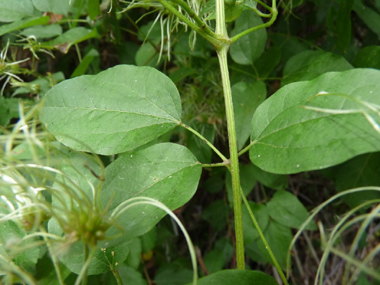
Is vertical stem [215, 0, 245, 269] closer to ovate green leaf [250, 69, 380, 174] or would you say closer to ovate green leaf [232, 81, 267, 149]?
ovate green leaf [250, 69, 380, 174]

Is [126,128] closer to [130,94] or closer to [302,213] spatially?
[130,94]

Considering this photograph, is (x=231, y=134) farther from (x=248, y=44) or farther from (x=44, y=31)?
(x=44, y=31)

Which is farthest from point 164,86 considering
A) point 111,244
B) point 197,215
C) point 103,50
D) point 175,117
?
point 197,215

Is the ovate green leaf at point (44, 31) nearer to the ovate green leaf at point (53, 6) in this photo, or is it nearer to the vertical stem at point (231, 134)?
the ovate green leaf at point (53, 6)

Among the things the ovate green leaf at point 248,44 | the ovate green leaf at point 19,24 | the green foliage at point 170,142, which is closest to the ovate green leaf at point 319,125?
the green foliage at point 170,142

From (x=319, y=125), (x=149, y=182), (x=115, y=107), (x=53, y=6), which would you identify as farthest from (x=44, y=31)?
(x=319, y=125)

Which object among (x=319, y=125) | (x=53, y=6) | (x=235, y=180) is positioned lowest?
(x=235, y=180)
